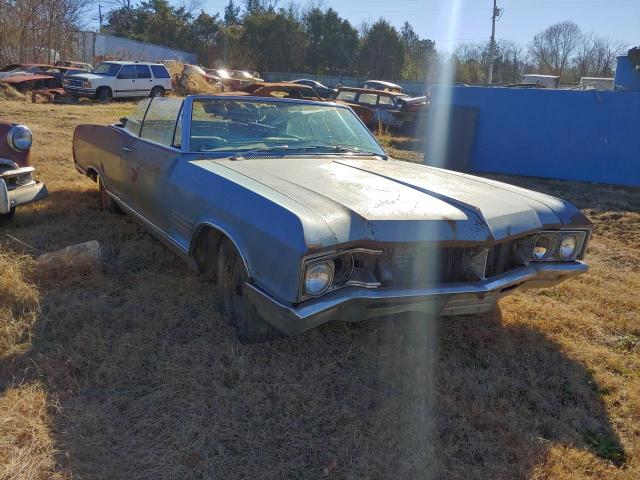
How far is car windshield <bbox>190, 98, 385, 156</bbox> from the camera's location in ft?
12.5

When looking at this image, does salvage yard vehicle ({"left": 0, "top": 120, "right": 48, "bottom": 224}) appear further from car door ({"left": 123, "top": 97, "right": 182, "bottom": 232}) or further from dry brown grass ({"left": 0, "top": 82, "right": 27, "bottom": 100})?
dry brown grass ({"left": 0, "top": 82, "right": 27, "bottom": 100})

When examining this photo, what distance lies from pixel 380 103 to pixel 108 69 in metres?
10.6

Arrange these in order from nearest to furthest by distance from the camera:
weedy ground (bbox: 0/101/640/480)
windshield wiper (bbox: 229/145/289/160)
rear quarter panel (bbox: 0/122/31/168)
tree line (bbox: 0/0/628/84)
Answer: weedy ground (bbox: 0/101/640/480) → windshield wiper (bbox: 229/145/289/160) → rear quarter panel (bbox: 0/122/31/168) → tree line (bbox: 0/0/628/84)

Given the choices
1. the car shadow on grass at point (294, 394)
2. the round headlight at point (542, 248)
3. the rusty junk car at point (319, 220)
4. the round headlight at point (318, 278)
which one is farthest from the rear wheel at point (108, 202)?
the round headlight at point (542, 248)

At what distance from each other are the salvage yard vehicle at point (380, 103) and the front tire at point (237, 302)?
12.5 m

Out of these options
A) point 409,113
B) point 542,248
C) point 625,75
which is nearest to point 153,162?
point 542,248

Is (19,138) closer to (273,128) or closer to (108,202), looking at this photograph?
(108,202)

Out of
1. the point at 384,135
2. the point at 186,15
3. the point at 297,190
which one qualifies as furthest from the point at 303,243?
the point at 186,15

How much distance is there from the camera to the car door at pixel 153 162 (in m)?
3.76

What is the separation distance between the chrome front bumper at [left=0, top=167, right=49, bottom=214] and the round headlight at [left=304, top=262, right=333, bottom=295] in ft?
9.62

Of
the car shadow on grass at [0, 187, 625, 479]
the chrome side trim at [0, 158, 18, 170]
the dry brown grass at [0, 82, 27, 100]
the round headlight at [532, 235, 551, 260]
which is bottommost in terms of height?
the car shadow on grass at [0, 187, 625, 479]

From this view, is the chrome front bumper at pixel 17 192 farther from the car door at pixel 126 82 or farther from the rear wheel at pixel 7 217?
the car door at pixel 126 82

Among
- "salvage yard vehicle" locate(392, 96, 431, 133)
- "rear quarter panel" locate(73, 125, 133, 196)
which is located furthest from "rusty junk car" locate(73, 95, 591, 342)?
"salvage yard vehicle" locate(392, 96, 431, 133)

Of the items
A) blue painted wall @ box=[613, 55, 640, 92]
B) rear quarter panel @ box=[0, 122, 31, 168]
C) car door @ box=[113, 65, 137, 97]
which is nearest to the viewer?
rear quarter panel @ box=[0, 122, 31, 168]
